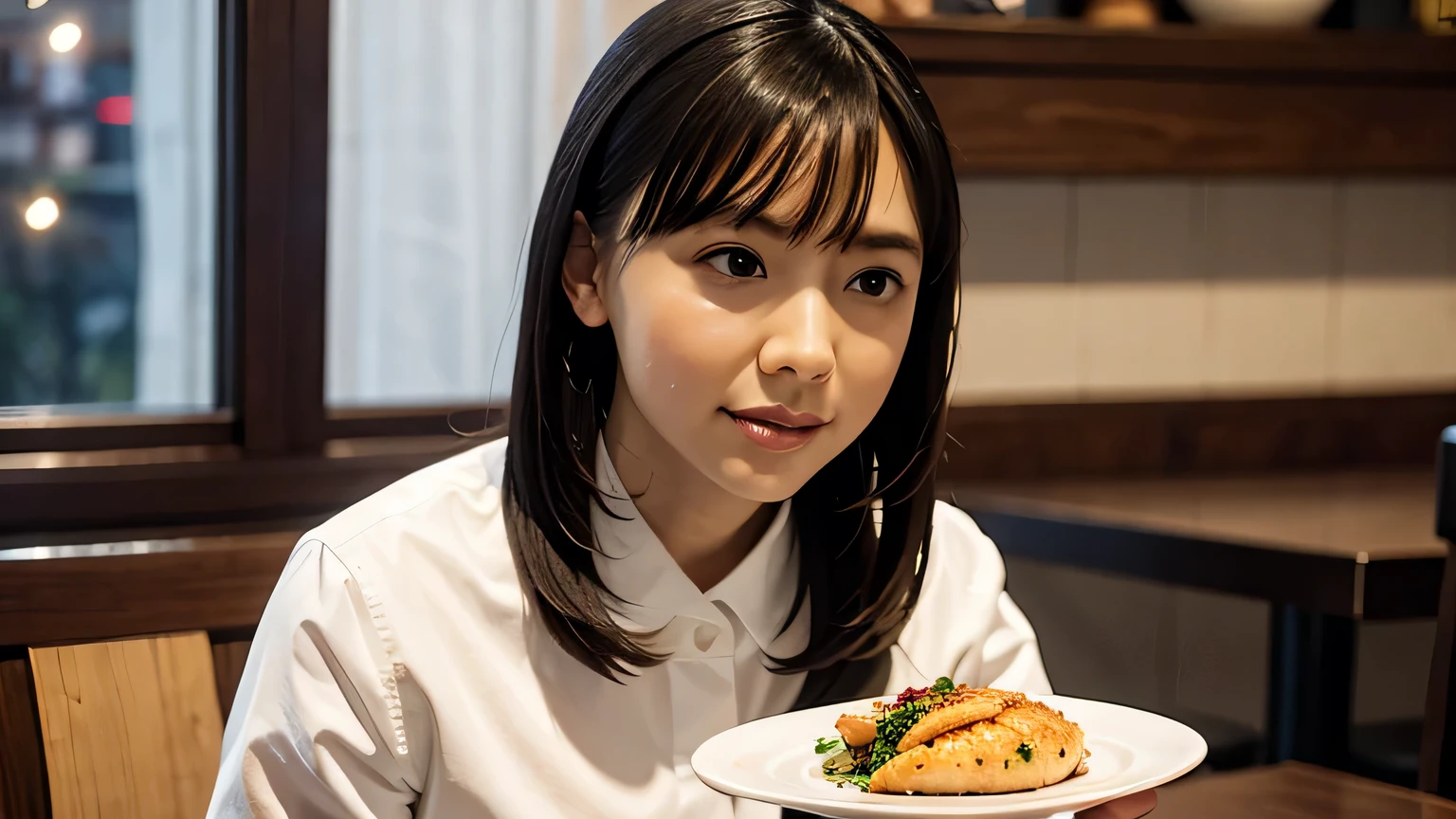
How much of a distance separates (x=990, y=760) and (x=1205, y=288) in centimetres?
185

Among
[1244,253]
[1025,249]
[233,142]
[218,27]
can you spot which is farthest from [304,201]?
[1244,253]

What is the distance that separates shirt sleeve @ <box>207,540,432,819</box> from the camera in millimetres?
1019

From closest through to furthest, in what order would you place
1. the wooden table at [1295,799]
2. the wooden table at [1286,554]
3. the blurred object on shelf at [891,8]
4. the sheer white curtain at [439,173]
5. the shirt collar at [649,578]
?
1. the wooden table at [1295,799]
2. the shirt collar at [649,578]
3. the wooden table at [1286,554]
4. the sheer white curtain at [439,173]
5. the blurred object on shelf at [891,8]

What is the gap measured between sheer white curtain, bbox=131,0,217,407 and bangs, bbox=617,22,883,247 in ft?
3.53

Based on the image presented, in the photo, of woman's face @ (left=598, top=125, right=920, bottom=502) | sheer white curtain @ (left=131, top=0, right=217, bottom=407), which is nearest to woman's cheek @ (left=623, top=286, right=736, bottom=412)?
woman's face @ (left=598, top=125, right=920, bottom=502)

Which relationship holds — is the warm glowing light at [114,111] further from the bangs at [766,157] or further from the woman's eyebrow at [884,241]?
the woman's eyebrow at [884,241]

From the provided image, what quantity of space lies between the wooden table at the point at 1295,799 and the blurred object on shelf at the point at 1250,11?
1.59 meters

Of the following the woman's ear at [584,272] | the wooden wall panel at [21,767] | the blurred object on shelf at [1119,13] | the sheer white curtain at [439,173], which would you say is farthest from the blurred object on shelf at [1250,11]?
the wooden wall panel at [21,767]

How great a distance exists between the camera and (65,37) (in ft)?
6.01

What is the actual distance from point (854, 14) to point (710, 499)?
0.40m

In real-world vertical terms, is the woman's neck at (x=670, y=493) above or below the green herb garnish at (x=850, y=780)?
above

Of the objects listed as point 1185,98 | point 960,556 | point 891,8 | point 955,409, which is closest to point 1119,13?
point 1185,98

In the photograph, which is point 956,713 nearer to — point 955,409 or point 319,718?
point 319,718

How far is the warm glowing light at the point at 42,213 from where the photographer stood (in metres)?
1.83
